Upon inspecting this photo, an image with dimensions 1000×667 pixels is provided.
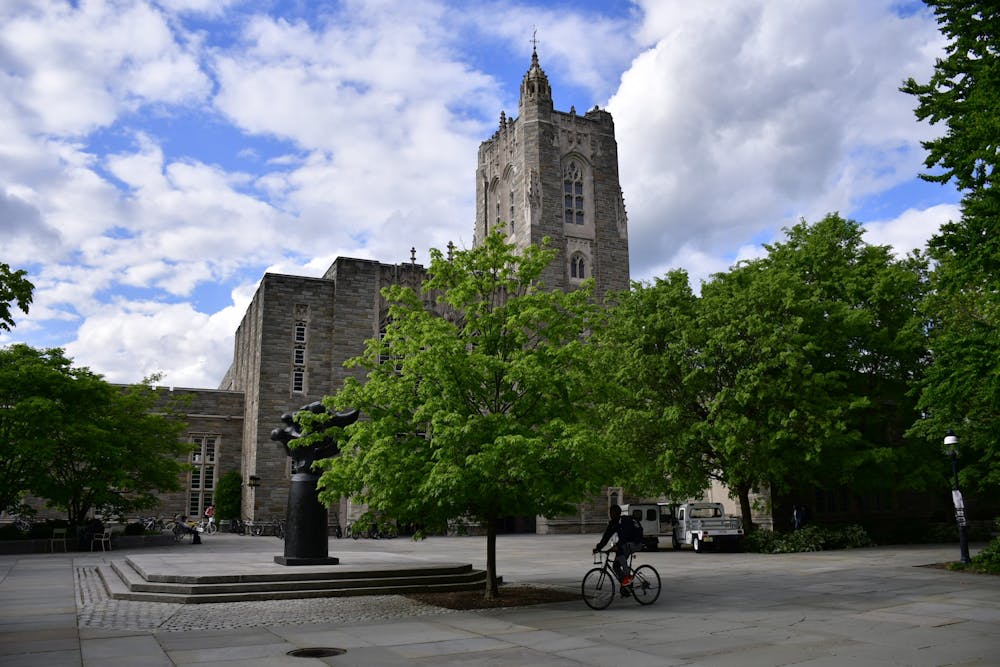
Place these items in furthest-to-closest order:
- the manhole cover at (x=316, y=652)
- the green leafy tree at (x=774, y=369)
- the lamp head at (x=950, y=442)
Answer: the green leafy tree at (x=774, y=369) → the lamp head at (x=950, y=442) → the manhole cover at (x=316, y=652)

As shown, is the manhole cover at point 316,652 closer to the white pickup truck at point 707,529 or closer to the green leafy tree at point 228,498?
the white pickup truck at point 707,529

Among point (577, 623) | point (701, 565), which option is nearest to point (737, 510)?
point (701, 565)

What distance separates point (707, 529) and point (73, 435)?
2242 centimetres

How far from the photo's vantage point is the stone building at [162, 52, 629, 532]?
4578 centimetres

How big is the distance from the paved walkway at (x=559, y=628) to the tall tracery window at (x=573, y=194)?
40306mm

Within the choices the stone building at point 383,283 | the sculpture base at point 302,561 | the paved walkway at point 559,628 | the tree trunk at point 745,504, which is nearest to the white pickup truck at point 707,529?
the tree trunk at point 745,504

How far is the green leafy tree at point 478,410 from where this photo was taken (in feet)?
42.1

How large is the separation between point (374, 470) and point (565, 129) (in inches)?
1853

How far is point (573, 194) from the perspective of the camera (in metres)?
55.7

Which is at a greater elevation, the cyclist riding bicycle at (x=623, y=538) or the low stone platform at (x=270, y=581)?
the cyclist riding bicycle at (x=623, y=538)

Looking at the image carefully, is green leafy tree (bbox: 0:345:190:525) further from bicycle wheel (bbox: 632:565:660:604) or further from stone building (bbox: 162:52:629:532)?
bicycle wheel (bbox: 632:565:660:604)

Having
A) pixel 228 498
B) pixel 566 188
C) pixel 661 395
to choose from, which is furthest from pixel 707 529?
pixel 566 188

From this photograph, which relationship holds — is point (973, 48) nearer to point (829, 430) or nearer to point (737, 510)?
point (829, 430)

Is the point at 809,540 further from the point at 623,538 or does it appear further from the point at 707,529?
the point at 623,538
